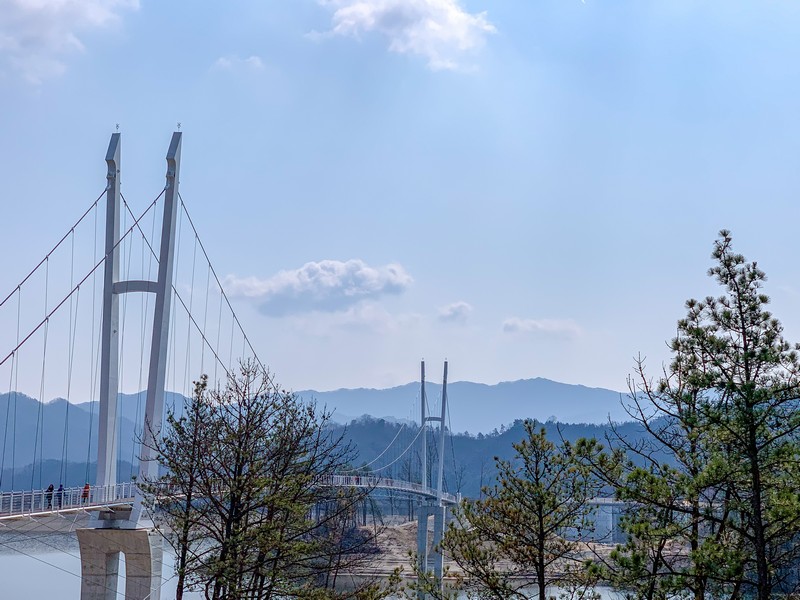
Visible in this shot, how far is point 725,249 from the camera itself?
11.7 meters

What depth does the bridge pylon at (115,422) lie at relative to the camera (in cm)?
2500

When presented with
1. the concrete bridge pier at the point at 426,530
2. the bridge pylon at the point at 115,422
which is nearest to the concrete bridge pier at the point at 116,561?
the bridge pylon at the point at 115,422

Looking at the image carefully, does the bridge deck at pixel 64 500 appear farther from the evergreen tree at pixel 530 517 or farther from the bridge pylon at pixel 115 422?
the evergreen tree at pixel 530 517

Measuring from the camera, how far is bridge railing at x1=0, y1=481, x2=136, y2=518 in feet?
75.4

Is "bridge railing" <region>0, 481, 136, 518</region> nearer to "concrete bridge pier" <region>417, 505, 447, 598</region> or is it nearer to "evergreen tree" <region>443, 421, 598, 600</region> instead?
"evergreen tree" <region>443, 421, 598, 600</region>

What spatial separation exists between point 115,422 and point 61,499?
238 centimetres

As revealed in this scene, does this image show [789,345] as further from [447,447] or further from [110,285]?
[447,447]

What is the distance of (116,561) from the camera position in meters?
26.1

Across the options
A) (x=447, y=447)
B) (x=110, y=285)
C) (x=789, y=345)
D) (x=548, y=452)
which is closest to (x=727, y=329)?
(x=789, y=345)

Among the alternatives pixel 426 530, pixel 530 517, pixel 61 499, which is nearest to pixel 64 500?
pixel 61 499

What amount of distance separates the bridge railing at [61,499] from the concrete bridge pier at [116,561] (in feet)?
2.65

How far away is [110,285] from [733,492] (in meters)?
19.0

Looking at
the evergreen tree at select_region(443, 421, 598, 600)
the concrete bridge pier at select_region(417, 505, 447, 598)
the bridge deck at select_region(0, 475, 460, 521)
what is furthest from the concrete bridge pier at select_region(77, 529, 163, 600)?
the concrete bridge pier at select_region(417, 505, 447, 598)

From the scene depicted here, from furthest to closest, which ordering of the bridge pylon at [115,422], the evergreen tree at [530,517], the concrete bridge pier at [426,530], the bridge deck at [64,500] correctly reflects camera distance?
the concrete bridge pier at [426,530]
the bridge pylon at [115,422]
the bridge deck at [64,500]
the evergreen tree at [530,517]
